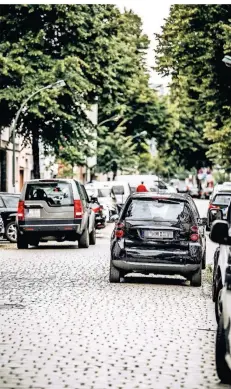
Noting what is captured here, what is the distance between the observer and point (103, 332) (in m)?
11.9

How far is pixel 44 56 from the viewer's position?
43.8 metres

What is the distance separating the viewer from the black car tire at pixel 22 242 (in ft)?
90.9

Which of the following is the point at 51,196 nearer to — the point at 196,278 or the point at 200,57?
the point at 196,278

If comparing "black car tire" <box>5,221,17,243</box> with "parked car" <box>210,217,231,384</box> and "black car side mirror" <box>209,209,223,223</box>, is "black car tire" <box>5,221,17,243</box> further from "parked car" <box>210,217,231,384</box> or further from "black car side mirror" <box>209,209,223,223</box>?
"parked car" <box>210,217,231,384</box>

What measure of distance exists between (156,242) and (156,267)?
1.26 ft

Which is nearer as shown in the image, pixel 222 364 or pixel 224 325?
→ pixel 224 325

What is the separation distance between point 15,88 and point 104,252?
18.7 metres

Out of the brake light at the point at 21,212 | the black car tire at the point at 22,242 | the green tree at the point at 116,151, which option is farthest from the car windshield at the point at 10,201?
the green tree at the point at 116,151

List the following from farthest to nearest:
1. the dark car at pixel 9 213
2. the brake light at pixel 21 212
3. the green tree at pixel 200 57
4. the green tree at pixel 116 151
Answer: the green tree at pixel 116 151 → the green tree at pixel 200 57 → the dark car at pixel 9 213 → the brake light at pixel 21 212

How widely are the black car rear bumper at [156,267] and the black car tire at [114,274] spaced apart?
0.55ft

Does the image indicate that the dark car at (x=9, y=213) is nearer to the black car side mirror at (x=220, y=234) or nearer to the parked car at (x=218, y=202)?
the parked car at (x=218, y=202)

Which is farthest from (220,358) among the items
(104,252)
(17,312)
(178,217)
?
(104,252)

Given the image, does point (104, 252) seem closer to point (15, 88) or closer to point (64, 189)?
point (64, 189)

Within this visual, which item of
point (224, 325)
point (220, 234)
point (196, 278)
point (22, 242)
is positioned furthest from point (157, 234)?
point (22, 242)
